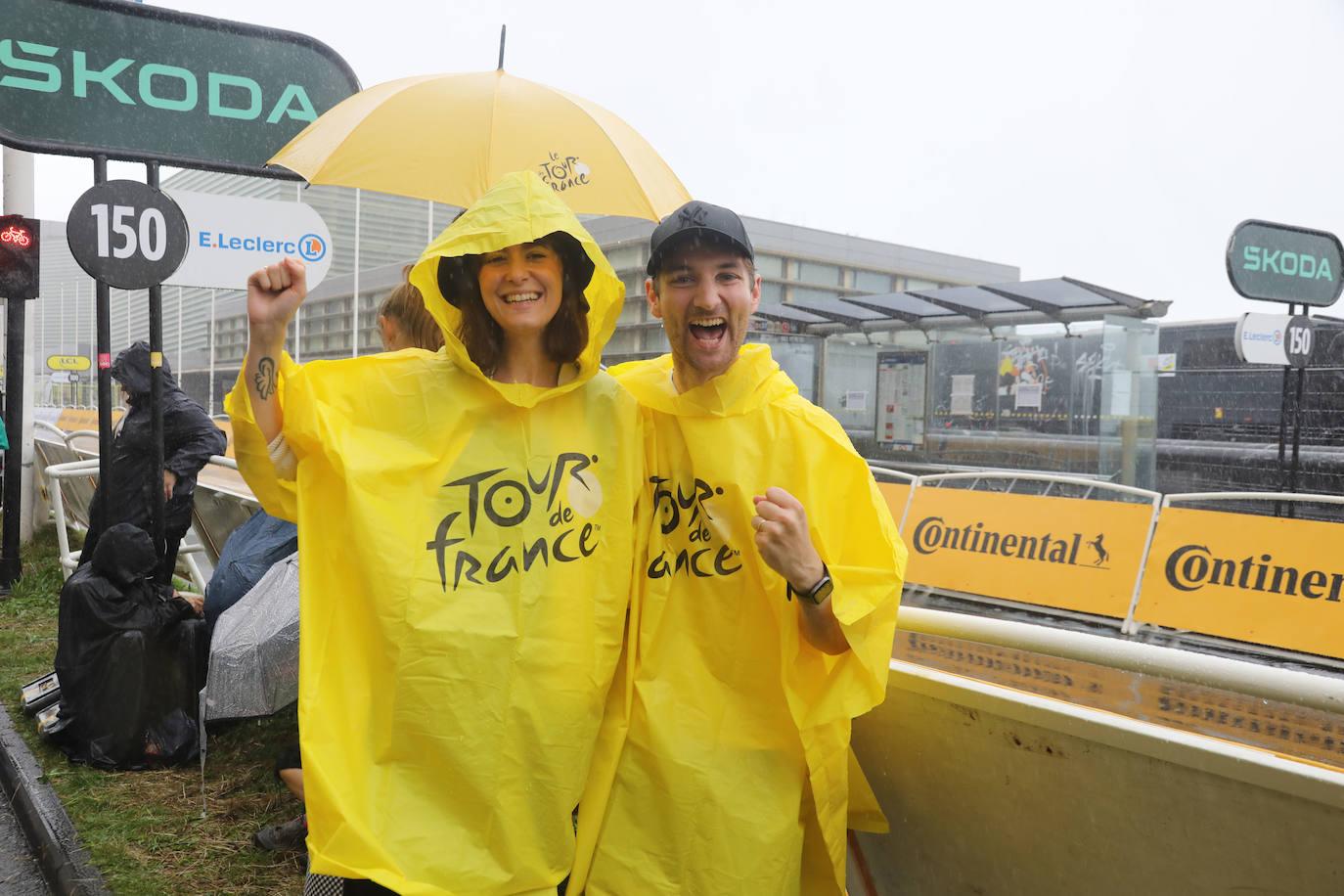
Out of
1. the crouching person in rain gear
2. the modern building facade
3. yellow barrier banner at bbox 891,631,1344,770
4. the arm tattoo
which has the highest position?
the modern building facade

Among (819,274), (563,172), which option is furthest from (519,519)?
(819,274)

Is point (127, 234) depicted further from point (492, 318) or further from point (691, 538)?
point (691, 538)

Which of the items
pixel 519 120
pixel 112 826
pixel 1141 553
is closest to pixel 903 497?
pixel 1141 553

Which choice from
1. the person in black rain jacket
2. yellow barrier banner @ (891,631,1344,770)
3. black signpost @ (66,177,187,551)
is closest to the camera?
yellow barrier banner @ (891,631,1344,770)

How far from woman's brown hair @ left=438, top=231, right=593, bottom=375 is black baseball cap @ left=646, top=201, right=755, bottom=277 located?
0.56ft

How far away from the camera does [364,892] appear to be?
1769 mm

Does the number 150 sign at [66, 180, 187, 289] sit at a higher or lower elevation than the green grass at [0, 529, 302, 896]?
higher

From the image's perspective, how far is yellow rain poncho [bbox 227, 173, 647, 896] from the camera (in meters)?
1.74

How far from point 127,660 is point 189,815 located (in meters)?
0.72

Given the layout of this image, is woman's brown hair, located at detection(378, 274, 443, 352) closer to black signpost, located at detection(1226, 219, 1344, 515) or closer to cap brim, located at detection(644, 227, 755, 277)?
cap brim, located at detection(644, 227, 755, 277)

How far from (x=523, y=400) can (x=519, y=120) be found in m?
2.17

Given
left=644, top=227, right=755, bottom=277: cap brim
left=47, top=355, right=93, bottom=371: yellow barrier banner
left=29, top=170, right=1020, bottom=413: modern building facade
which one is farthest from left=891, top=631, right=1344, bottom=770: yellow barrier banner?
left=47, top=355, right=93, bottom=371: yellow barrier banner

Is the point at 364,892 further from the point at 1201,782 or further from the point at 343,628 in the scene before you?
the point at 1201,782

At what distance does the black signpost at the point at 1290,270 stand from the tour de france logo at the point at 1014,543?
3.11 meters
